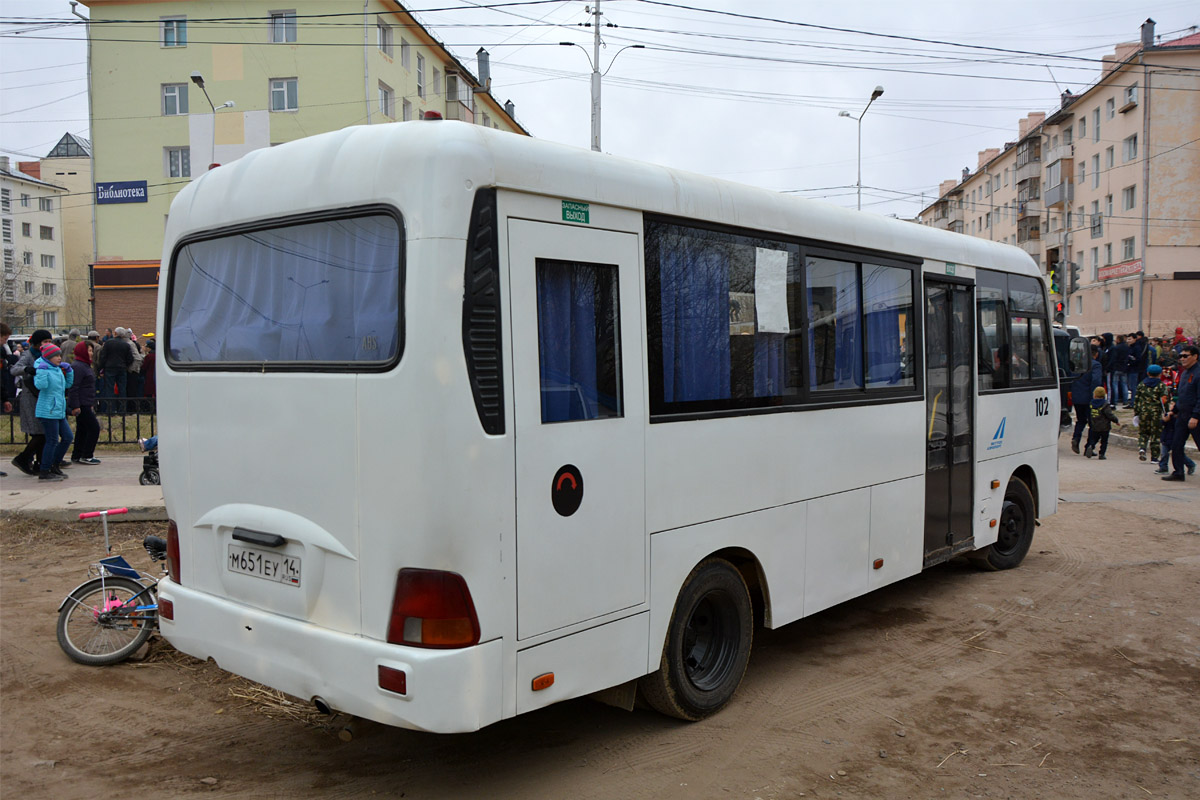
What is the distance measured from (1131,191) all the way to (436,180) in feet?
172

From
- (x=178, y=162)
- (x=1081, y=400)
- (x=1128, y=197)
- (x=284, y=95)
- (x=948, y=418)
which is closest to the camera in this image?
(x=948, y=418)

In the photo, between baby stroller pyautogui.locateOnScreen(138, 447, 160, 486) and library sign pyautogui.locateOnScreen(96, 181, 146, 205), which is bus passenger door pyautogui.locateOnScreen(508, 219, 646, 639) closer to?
baby stroller pyautogui.locateOnScreen(138, 447, 160, 486)

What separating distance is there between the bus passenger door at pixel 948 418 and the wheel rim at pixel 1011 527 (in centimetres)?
100

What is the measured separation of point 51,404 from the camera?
456 inches

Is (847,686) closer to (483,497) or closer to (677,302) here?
(677,302)

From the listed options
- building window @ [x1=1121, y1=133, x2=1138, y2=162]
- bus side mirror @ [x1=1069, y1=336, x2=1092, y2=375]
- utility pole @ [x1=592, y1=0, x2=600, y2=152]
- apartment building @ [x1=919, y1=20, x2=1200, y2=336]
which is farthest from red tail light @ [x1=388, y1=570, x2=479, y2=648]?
building window @ [x1=1121, y1=133, x2=1138, y2=162]

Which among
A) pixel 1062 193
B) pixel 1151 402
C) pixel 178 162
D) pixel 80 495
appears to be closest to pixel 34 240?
pixel 178 162

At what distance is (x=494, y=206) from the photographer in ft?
12.3

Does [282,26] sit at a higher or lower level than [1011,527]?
higher

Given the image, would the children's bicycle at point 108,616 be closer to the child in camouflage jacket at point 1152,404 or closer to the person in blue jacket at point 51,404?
the person in blue jacket at point 51,404

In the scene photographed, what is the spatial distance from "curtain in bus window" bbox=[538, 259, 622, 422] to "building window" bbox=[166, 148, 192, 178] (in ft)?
129

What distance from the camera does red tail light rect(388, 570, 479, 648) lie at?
359 cm

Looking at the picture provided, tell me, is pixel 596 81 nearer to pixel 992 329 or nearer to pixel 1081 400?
pixel 1081 400

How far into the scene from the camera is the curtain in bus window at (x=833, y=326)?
227 inches
